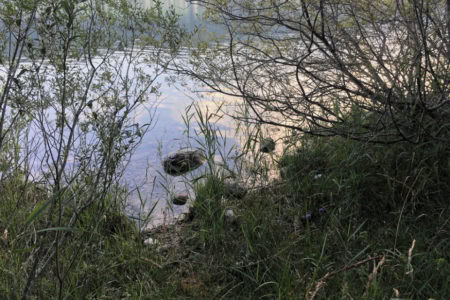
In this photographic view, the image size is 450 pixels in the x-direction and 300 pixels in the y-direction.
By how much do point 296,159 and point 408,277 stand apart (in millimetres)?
1666

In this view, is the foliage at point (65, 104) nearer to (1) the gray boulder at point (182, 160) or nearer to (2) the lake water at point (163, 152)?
(2) the lake water at point (163, 152)

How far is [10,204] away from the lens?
3.01 meters

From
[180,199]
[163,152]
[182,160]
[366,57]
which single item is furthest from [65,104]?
[163,152]

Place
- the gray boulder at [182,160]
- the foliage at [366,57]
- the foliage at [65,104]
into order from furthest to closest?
the gray boulder at [182,160] → the foliage at [366,57] → the foliage at [65,104]

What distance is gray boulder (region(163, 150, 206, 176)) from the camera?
14.7 ft

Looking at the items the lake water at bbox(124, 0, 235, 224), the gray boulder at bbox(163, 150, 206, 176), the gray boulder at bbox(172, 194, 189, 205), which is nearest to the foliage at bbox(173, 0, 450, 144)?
the lake water at bbox(124, 0, 235, 224)

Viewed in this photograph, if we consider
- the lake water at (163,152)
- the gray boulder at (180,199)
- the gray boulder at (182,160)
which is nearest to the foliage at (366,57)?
the lake water at (163,152)

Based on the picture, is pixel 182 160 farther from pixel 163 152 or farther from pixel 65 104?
pixel 65 104

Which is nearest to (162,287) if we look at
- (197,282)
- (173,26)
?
(197,282)

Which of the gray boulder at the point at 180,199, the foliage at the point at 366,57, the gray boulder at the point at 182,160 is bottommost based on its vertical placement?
the gray boulder at the point at 180,199

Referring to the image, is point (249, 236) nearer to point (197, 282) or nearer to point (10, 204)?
point (197, 282)

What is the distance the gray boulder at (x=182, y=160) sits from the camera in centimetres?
449

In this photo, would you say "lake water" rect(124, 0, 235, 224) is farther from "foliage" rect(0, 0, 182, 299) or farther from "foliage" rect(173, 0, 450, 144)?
"foliage" rect(173, 0, 450, 144)

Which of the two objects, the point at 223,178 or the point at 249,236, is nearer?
the point at 249,236
